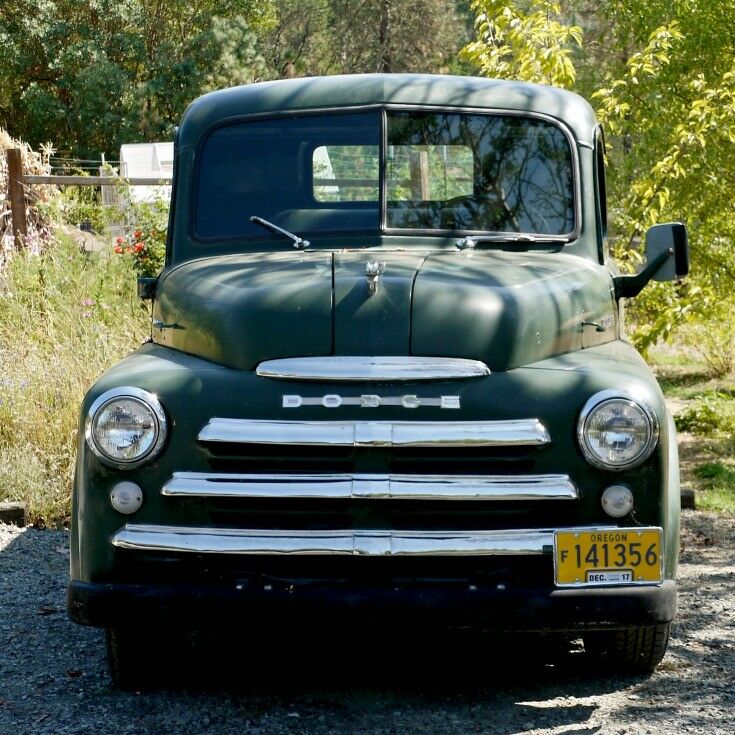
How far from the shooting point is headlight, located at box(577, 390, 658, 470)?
3715 mm

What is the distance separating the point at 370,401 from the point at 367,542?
0.42 meters

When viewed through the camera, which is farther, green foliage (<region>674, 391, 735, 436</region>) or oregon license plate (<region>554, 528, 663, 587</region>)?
green foliage (<region>674, 391, 735, 436</region>)

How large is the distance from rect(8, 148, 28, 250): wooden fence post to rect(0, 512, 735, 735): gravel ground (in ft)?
20.8

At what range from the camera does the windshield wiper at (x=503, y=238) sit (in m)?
4.70

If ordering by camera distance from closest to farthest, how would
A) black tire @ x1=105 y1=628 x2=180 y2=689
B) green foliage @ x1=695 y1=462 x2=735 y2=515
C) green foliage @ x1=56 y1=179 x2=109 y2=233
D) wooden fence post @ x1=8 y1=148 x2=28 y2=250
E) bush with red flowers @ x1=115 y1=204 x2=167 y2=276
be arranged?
black tire @ x1=105 y1=628 x2=180 y2=689 → green foliage @ x1=695 y1=462 x2=735 y2=515 → bush with red flowers @ x1=115 y1=204 x2=167 y2=276 → wooden fence post @ x1=8 y1=148 x2=28 y2=250 → green foliage @ x1=56 y1=179 x2=109 y2=233

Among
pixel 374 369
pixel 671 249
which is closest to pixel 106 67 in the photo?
pixel 671 249

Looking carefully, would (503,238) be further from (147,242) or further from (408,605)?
(147,242)

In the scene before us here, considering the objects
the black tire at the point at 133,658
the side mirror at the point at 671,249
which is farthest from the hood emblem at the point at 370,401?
the side mirror at the point at 671,249

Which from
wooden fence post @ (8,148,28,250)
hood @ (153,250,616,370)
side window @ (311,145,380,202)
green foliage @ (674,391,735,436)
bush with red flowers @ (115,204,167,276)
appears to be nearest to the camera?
hood @ (153,250,616,370)

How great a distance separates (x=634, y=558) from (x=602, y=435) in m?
0.38

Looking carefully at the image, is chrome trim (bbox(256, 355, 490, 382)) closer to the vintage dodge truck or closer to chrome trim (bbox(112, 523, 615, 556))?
the vintage dodge truck

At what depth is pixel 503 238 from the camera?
187 inches

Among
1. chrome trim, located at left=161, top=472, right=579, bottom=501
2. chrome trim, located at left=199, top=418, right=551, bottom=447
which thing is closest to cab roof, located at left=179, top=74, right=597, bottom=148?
chrome trim, located at left=199, top=418, right=551, bottom=447

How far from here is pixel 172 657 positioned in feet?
15.1
